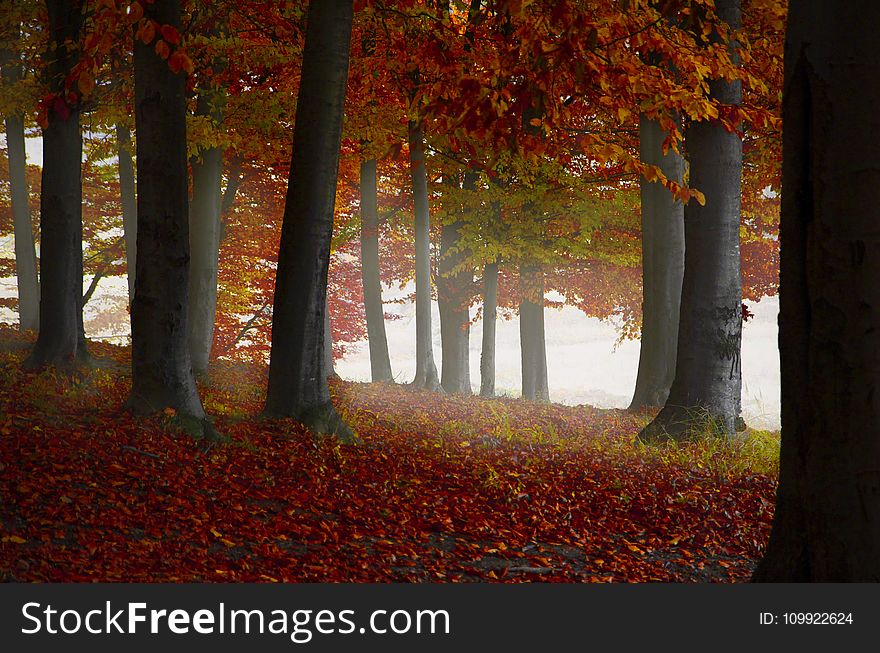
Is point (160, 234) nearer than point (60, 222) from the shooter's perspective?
Yes

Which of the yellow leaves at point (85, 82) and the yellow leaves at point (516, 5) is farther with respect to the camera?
the yellow leaves at point (85, 82)

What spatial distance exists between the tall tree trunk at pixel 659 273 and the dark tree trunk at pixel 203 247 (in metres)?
7.63

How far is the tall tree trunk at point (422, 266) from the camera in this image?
1642 cm

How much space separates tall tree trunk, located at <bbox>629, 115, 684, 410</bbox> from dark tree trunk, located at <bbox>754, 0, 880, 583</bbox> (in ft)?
32.3

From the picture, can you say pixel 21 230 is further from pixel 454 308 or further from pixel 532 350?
pixel 532 350

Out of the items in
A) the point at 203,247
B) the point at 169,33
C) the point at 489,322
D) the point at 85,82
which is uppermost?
the point at 169,33

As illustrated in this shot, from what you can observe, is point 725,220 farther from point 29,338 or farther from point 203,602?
point 29,338

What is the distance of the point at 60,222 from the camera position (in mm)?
11078

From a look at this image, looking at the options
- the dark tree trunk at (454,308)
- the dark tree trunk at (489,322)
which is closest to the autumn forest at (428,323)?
the dark tree trunk at (489,322)

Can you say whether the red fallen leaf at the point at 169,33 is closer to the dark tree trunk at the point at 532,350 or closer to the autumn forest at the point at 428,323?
the autumn forest at the point at 428,323

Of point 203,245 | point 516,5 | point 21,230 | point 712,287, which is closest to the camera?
point 516,5

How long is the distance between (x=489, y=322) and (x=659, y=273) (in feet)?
21.7

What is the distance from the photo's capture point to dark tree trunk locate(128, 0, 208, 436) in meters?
7.80

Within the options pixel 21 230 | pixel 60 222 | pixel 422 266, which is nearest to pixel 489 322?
pixel 422 266
